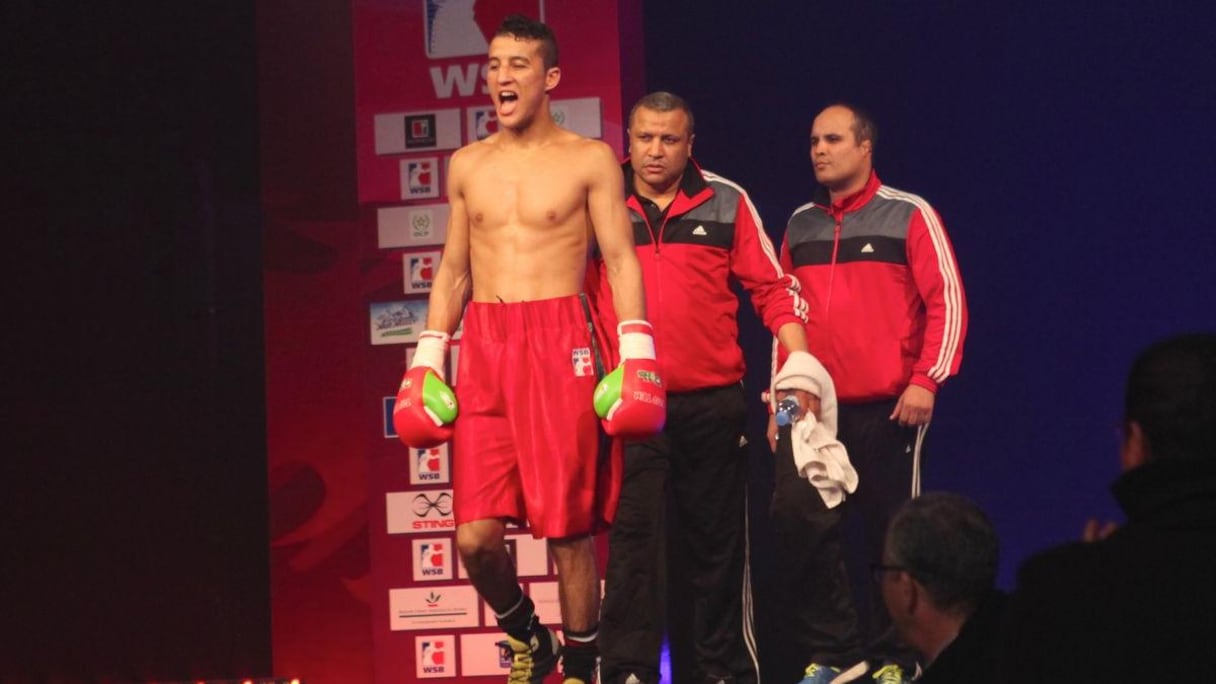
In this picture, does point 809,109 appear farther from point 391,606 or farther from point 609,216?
point 391,606

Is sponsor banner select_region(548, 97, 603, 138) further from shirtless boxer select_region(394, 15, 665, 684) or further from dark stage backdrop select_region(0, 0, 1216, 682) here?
shirtless boxer select_region(394, 15, 665, 684)

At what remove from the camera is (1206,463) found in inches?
73.7

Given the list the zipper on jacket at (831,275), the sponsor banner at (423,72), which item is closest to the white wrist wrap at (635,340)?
the zipper on jacket at (831,275)

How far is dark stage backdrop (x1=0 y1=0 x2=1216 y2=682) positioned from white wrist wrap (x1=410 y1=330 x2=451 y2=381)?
5.05 ft

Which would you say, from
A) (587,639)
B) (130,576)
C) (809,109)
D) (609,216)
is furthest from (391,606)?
(809,109)

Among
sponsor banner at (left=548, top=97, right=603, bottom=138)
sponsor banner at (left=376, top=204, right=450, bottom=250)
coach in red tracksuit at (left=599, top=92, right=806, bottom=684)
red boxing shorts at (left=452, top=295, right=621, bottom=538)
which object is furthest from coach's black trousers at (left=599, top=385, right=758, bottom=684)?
sponsor banner at (left=376, top=204, right=450, bottom=250)

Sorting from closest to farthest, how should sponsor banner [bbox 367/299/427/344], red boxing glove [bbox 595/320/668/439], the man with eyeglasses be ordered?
the man with eyeglasses < red boxing glove [bbox 595/320/668/439] < sponsor banner [bbox 367/299/427/344]

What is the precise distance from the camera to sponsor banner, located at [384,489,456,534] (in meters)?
5.60

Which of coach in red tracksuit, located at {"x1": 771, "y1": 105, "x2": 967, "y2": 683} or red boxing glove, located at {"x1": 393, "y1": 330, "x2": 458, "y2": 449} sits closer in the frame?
red boxing glove, located at {"x1": 393, "y1": 330, "x2": 458, "y2": 449}

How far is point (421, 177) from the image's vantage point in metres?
5.58

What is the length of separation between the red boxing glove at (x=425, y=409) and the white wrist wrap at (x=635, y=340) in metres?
0.48

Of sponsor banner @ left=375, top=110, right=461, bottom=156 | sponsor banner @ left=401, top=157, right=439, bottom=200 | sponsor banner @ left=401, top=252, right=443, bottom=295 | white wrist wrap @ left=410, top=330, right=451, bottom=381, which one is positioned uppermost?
sponsor banner @ left=375, top=110, right=461, bottom=156

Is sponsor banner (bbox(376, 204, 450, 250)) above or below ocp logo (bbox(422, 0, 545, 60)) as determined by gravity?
below

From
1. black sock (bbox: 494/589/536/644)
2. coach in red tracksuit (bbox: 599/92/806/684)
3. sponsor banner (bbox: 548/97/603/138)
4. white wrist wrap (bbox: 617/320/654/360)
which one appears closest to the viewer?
white wrist wrap (bbox: 617/320/654/360)
